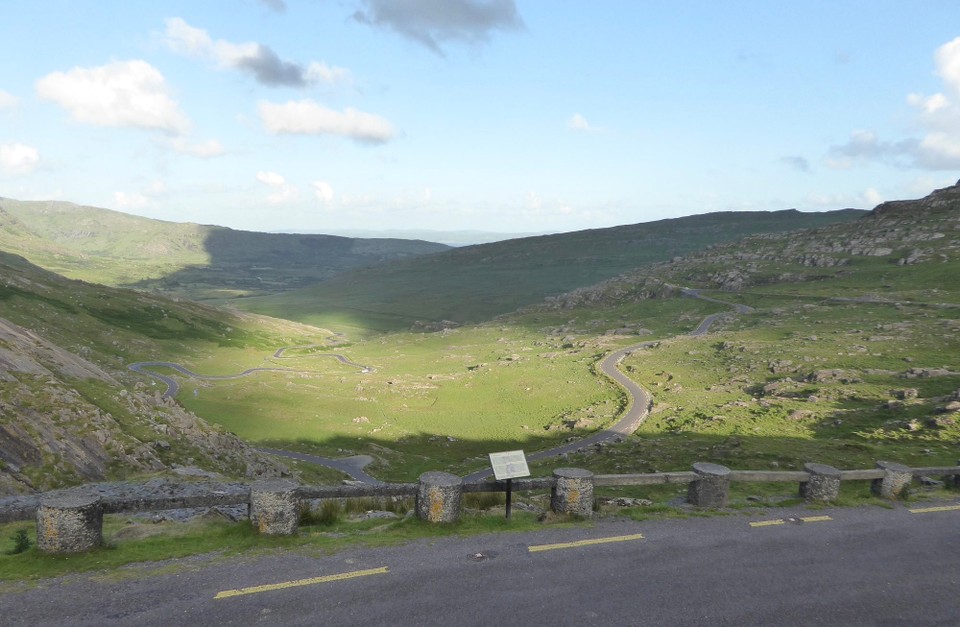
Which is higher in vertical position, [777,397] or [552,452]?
[777,397]

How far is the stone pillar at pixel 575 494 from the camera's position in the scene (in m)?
18.0

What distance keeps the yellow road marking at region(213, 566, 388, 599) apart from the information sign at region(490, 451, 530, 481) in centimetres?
483

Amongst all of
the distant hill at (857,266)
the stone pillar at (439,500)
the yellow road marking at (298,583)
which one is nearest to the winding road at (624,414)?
the stone pillar at (439,500)

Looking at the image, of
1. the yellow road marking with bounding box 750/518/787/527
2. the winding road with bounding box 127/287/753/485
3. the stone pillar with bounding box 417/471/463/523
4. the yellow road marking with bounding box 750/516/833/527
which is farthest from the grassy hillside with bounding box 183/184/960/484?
the stone pillar with bounding box 417/471/463/523

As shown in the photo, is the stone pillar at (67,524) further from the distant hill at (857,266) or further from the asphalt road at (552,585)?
the distant hill at (857,266)

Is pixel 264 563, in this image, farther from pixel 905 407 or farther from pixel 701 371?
pixel 701 371

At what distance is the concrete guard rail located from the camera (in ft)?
45.9

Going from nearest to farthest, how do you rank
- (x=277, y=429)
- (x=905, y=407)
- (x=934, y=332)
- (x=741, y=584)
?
(x=741, y=584) < (x=905, y=407) < (x=277, y=429) < (x=934, y=332)

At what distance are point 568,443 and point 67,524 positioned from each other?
53.9 metres

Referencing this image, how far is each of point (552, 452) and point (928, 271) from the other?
12896 centimetres

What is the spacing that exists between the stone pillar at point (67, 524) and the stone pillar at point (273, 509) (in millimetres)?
4073

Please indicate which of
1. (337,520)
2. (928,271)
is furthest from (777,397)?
(928,271)

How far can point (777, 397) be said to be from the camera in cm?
6350

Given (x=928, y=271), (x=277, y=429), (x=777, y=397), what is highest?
(x=928, y=271)
